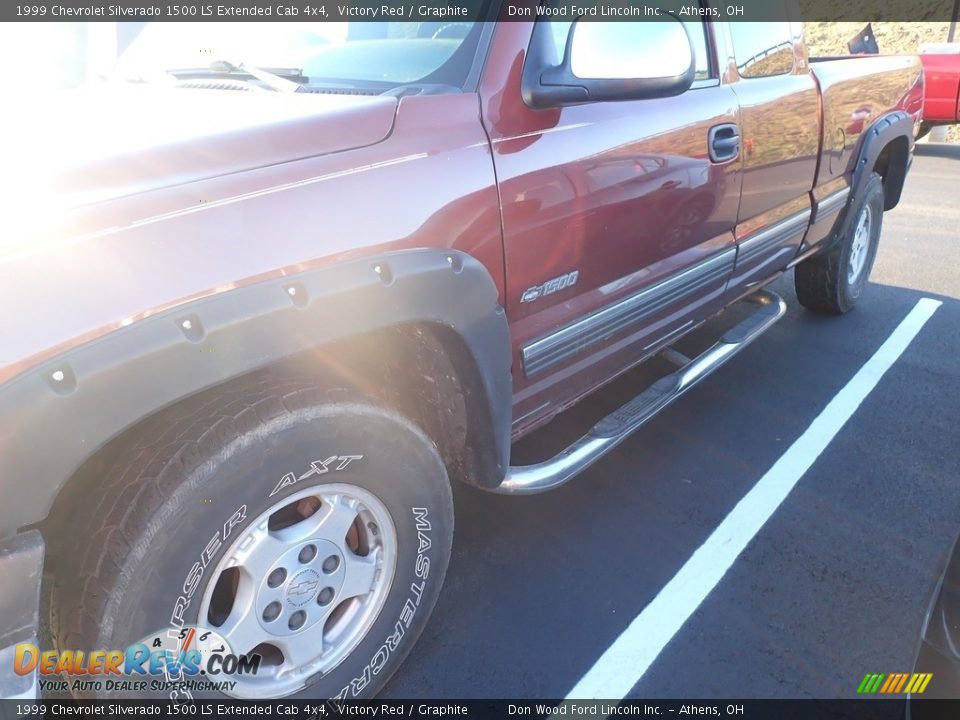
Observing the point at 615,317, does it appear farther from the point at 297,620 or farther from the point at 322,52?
the point at 297,620

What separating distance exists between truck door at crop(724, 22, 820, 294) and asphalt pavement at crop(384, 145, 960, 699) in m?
0.71

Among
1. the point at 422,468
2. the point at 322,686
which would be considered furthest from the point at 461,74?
the point at 322,686

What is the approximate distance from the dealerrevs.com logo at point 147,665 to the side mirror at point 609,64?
5.05ft

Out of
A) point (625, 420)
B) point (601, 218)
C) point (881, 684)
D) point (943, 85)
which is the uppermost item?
point (601, 218)

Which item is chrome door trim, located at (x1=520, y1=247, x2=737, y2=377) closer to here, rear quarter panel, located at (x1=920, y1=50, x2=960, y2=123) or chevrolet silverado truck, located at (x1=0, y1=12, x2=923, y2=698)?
chevrolet silverado truck, located at (x1=0, y1=12, x2=923, y2=698)

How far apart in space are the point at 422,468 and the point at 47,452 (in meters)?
0.87

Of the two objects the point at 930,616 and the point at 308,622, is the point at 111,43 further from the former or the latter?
the point at 930,616

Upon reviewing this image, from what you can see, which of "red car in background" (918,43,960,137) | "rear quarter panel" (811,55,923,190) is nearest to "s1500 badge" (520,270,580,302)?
"rear quarter panel" (811,55,923,190)

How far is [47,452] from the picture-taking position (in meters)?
1.19

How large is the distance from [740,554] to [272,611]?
65.7 inches

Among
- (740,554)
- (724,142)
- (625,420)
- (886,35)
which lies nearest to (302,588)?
(625,420)

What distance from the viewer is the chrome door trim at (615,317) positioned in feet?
7.23

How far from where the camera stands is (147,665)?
4.78 ft

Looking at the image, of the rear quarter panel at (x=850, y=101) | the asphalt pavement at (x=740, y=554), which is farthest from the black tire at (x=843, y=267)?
the asphalt pavement at (x=740, y=554)
